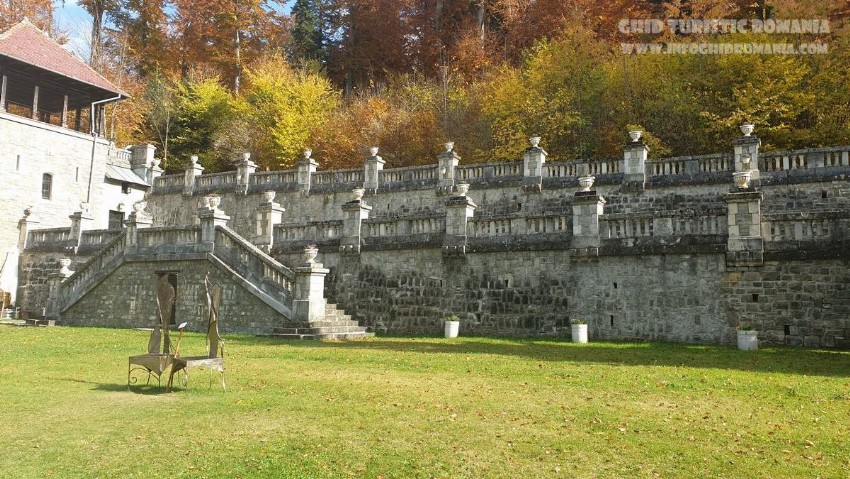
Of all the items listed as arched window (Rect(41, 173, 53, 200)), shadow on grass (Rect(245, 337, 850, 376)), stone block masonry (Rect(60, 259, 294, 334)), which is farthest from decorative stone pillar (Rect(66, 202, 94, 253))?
shadow on grass (Rect(245, 337, 850, 376))

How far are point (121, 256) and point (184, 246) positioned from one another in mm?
2823

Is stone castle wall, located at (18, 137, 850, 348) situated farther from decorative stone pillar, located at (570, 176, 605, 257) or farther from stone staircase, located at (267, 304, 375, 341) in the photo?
stone staircase, located at (267, 304, 375, 341)

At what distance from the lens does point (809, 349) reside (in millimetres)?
15328

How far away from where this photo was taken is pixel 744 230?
1627cm

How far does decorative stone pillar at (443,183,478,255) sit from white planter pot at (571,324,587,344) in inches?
160

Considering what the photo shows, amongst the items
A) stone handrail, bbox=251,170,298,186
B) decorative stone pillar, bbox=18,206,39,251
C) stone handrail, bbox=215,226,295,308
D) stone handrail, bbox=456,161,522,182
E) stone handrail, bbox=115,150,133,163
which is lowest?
stone handrail, bbox=215,226,295,308

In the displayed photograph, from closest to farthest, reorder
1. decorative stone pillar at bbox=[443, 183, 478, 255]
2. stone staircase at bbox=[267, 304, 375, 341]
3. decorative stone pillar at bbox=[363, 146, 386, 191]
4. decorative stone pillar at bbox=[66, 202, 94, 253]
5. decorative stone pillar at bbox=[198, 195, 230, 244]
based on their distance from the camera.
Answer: stone staircase at bbox=[267, 304, 375, 341], decorative stone pillar at bbox=[443, 183, 478, 255], decorative stone pillar at bbox=[198, 195, 230, 244], decorative stone pillar at bbox=[66, 202, 94, 253], decorative stone pillar at bbox=[363, 146, 386, 191]

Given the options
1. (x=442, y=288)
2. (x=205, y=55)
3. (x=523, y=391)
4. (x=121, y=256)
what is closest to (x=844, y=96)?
(x=442, y=288)

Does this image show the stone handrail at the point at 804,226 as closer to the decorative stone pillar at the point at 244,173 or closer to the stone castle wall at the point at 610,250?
the stone castle wall at the point at 610,250

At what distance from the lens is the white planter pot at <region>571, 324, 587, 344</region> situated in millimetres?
17250

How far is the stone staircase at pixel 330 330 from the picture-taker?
18.3m

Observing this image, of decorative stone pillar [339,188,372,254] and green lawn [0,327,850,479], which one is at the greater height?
decorative stone pillar [339,188,372,254]

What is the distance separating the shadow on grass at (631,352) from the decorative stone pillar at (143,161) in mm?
21467

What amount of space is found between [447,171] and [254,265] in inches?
381
